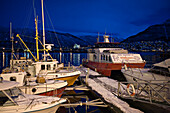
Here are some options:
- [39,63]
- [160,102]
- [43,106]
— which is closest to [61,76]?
[39,63]

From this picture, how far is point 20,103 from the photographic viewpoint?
7.91 meters

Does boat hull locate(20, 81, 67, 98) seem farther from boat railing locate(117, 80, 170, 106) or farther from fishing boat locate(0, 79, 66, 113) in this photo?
boat railing locate(117, 80, 170, 106)

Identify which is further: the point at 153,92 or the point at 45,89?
the point at 45,89

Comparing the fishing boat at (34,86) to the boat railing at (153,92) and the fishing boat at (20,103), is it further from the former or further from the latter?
the boat railing at (153,92)

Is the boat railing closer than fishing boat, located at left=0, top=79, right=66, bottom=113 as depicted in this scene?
No

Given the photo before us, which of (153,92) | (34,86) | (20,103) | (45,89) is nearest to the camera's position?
(20,103)

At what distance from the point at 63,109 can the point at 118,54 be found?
41.3 ft

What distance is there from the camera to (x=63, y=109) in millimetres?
12664

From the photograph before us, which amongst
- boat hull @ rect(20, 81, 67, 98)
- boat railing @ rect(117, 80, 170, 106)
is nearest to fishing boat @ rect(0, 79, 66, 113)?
boat hull @ rect(20, 81, 67, 98)

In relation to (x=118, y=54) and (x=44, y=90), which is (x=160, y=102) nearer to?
(x=44, y=90)

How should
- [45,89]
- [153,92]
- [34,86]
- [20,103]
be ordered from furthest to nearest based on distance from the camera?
[45,89], [34,86], [153,92], [20,103]

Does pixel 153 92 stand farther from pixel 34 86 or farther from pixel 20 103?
pixel 34 86

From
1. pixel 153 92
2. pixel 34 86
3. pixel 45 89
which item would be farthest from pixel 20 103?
pixel 153 92

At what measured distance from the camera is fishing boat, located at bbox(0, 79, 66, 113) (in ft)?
24.0
